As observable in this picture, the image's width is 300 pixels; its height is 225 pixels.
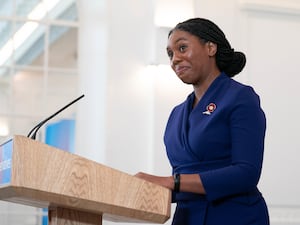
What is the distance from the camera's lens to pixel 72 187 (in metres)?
1.24

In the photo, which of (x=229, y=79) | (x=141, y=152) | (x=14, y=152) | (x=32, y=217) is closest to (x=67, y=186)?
(x=14, y=152)

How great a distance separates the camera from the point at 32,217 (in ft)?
10.7

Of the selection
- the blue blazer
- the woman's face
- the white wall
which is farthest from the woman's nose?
the white wall

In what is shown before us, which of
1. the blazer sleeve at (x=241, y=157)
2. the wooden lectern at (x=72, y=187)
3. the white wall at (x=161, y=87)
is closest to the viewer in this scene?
the wooden lectern at (x=72, y=187)

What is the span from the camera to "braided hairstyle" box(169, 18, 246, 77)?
5.57 ft

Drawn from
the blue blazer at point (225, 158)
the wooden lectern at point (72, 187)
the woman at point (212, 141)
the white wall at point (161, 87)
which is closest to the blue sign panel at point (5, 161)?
the wooden lectern at point (72, 187)

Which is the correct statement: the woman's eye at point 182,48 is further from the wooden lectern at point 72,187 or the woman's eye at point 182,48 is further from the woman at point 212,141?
the wooden lectern at point 72,187

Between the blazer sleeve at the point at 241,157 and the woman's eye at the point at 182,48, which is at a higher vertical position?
the woman's eye at the point at 182,48

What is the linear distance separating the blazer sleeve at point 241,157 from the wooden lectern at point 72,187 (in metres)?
0.17

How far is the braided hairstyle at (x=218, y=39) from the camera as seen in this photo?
170 centimetres

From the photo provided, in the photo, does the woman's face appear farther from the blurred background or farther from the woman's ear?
the blurred background

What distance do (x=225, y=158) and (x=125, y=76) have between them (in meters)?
1.53

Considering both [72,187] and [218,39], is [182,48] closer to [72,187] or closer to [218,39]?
[218,39]

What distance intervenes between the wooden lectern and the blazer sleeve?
0.17 meters
